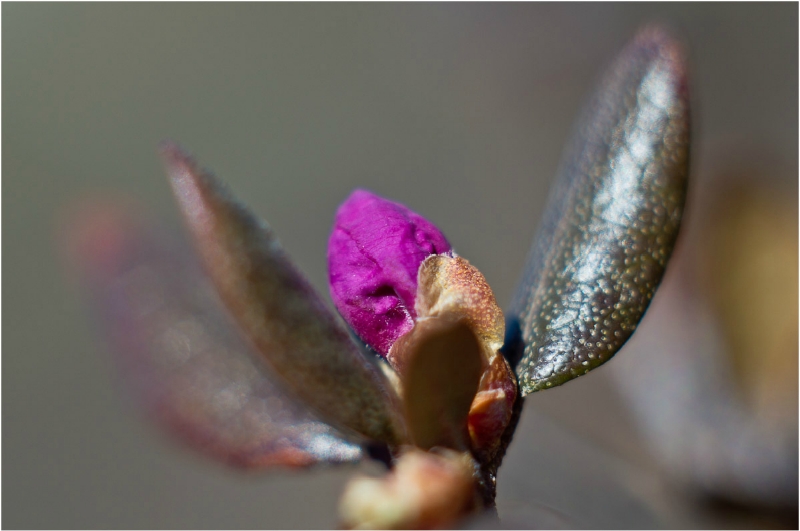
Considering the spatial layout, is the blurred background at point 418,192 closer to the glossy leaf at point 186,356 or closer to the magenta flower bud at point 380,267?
the glossy leaf at point 186,356

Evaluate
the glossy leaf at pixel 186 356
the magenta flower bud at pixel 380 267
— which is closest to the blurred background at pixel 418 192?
the glossy leaf at pixel 186 356

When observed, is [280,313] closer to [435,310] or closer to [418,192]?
[435,310]

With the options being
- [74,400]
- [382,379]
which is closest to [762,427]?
[382,379]

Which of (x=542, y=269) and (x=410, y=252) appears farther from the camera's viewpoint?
(x=542, y=269)

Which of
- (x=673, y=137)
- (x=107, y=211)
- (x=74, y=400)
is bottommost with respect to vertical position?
(x=673, y=137)

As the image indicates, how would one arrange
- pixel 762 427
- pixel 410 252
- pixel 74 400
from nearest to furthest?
pixel 410 252 → pixel 762 427 → pixel 74 400

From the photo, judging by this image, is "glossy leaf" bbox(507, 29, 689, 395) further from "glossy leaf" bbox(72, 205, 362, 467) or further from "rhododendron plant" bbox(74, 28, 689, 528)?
"glossy leaf" bbox(72, 205, 362, 467)

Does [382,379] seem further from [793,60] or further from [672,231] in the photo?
[793,60]

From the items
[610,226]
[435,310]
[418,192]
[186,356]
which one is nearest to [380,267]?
[435,310]
